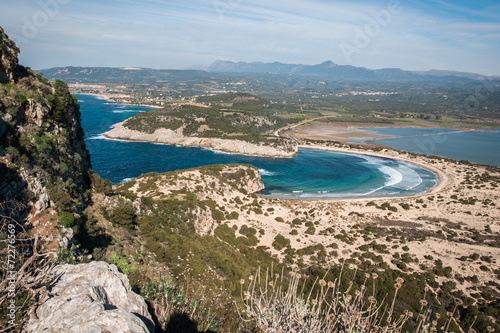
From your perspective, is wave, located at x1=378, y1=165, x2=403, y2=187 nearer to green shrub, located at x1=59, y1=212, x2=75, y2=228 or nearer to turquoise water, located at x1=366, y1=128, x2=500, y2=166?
turquoise water, located at x1=366, y1=128, x2=500, y2=166

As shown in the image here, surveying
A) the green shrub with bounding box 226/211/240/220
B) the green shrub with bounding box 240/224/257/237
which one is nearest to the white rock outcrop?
the green shrub with bounding box 240/224/257/237

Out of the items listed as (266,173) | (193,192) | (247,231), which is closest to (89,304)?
(247,231)

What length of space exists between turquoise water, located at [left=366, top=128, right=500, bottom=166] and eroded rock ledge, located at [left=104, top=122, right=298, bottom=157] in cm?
5100

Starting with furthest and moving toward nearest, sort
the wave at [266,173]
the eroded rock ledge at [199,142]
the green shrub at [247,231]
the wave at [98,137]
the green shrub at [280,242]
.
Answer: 1. the wave at [98,137]
2. the eroded rock ledge at [199,142]
3. the wave at [266,173]
4. the green shrub at [247,231]
5. the green shrub at [280,242]

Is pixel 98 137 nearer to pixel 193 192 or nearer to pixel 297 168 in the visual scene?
pixel 297 168

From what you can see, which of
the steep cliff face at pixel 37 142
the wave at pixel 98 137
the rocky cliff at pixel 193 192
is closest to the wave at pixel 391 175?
the rocky cliff at pixel 193 192

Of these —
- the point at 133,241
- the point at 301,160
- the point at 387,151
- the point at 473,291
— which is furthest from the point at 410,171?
the point at 133,241

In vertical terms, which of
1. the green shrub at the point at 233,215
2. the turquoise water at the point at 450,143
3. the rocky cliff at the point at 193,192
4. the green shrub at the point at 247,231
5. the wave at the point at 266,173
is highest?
the turquoise water at the point at 450,143

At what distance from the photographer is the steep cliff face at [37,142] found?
1270 centimetres

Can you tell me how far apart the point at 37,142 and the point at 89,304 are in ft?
44.1

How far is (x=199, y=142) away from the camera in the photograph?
96938mm

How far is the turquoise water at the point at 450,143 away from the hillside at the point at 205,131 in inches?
1998

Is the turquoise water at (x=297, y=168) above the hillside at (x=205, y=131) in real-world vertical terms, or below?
below

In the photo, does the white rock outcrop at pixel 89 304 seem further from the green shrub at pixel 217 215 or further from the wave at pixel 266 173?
the wave at pixel 266 173
